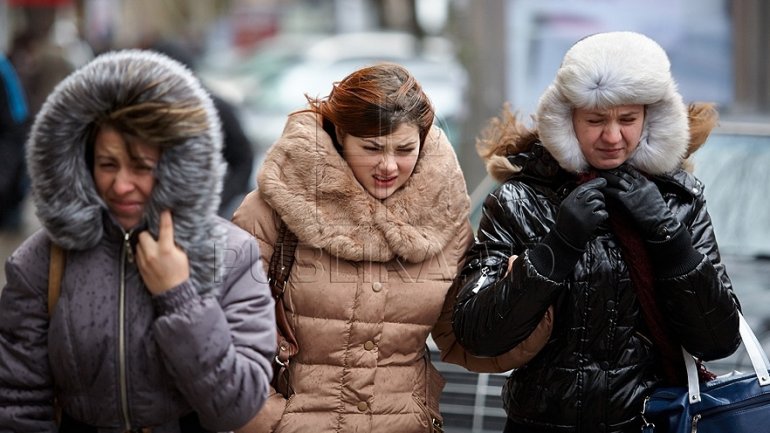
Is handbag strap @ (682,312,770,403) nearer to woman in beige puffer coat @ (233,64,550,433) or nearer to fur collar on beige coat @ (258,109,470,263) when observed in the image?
woman in beige puffer coat @ (233,64,550,433)

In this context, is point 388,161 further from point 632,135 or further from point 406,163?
point 632,135

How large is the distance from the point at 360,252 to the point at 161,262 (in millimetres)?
738

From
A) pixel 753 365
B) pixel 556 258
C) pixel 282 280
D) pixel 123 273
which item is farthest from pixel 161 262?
pixel 753 365

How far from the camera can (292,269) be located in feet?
12.5

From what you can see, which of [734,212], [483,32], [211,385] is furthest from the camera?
[483,32]

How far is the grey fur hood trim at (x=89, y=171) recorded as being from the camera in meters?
3.23

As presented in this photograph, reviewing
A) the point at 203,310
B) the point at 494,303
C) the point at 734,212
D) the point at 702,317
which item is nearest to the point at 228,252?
the point at 203,310

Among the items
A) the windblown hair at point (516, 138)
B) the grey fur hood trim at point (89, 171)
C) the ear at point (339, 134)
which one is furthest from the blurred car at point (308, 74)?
the grey fur hood trim at point (89, 171)

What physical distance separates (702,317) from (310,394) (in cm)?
115

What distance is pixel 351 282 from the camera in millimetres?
3799

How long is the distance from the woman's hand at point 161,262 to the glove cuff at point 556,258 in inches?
38.2

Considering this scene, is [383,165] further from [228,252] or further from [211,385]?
[211,385]

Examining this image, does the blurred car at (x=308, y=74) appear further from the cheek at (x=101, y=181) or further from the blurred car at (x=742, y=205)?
the cheek at (x=101, y=181)

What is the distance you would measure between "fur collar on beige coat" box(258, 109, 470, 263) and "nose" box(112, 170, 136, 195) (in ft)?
1.93
